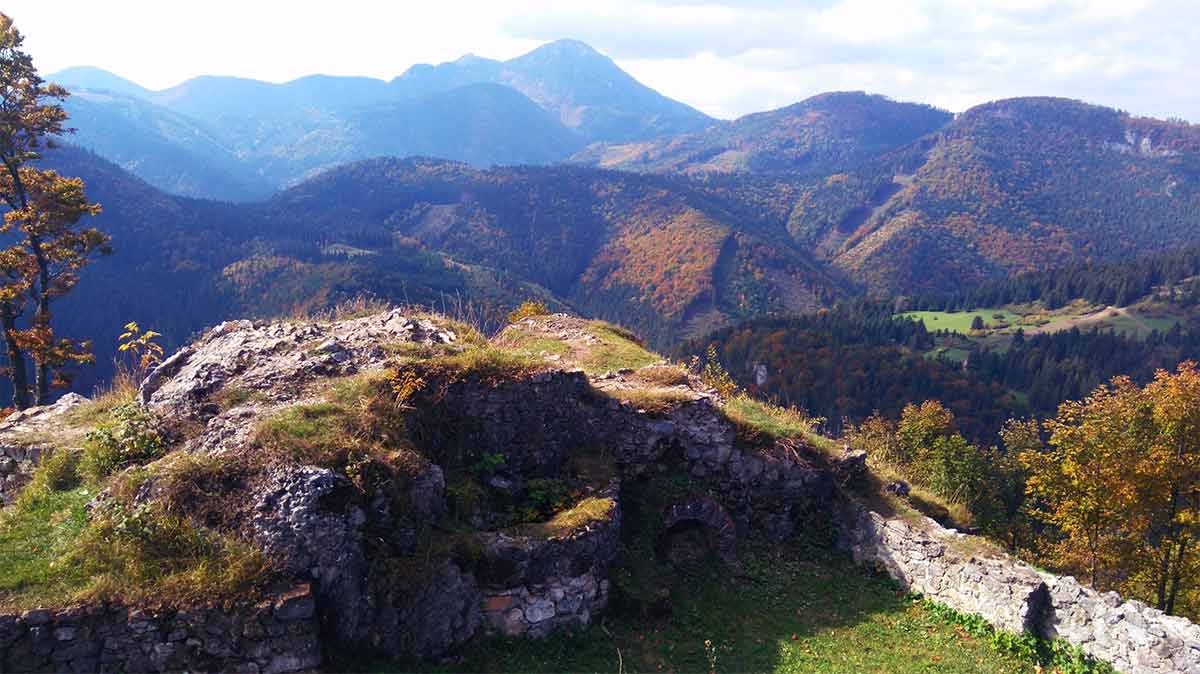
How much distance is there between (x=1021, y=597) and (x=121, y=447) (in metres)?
16.9

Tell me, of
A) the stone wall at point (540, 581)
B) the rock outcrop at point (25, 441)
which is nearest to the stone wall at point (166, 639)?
the stone wall at point (540, 581)

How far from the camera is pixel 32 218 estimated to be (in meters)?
18.3

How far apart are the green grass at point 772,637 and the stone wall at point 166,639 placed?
1537 mm

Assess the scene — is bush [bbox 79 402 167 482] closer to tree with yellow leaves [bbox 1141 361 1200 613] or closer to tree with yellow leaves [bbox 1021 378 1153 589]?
tree with yellow leaves [bbox 1021 378 1153 589]

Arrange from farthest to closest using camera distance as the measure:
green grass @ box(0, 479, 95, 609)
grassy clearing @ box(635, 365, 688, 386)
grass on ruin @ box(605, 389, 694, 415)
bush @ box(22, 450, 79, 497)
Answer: grassy clearing @ box(635, 365, 688, 386) → grass on ruin @ box(605, 389, 694, 415) → bush @ box(22, 450, 79, 497) → green grass @ box(0, 479, 95, 609)

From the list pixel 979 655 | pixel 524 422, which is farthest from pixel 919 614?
pixel 524 422

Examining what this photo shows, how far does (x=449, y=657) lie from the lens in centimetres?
1082

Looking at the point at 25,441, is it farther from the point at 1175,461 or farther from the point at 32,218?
the point at 1175,461

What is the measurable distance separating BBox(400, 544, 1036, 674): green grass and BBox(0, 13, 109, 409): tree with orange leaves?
51.7 feet

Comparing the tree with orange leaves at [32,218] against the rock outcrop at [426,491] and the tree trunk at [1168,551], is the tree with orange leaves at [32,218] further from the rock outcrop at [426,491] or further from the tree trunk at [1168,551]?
the tree trunk at [1168,551]

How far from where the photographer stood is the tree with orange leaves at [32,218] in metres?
18.2

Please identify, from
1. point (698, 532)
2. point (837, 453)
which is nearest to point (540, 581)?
point (698, 532)

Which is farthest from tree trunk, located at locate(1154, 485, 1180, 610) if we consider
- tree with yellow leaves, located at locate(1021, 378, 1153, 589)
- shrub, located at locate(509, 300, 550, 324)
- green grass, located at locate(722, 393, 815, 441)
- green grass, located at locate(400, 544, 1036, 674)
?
shrub, located at locate(509, 300, 550, 324)

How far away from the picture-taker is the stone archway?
14.4 m
